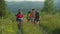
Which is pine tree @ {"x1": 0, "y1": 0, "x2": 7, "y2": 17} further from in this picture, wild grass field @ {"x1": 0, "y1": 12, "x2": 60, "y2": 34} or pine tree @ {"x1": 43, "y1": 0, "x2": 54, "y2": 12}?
pine tree @ {"x1": 43, "y1": 0, "x2": 54, "y2": 12}

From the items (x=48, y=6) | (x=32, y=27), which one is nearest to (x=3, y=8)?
(x=32, y=27)

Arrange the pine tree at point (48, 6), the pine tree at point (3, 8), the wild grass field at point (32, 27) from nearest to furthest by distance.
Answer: the wild grass field at point (32, 27), the pine tree at point (3, 8), the pine tree at point (48, 6)

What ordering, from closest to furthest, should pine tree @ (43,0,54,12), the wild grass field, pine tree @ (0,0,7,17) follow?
the wild grass field
pine tree @ (0,0,7,17)
pine tree @ (43,0,54,12)

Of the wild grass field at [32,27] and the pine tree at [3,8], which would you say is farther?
the pine tree at [3,8]

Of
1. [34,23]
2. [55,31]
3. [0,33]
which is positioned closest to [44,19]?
[34,23]

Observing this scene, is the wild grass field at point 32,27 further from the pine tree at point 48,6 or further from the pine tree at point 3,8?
the pine tree at point 48,6

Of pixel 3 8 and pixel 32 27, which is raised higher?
pixel 3 8

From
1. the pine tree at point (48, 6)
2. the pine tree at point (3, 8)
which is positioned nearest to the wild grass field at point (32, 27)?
the pine tree at point (3, 8)

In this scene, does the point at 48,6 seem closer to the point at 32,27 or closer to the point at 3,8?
the point at 3,8

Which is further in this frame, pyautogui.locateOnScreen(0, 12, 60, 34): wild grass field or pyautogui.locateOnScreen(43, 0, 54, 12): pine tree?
pyautogui.locateOnScreen(43, 0, 54, 12): pine tree

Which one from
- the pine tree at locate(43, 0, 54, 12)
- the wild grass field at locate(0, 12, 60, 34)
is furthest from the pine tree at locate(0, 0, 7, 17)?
the pine tree at locate(43, 0, 54, 12)

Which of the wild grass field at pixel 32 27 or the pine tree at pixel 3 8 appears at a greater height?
the pine tree at pixel 3 8

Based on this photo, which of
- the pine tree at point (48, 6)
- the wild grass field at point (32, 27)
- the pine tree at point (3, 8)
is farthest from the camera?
the pine tree at point (48, 6)

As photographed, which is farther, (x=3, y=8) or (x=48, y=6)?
(x=48, y=6)
